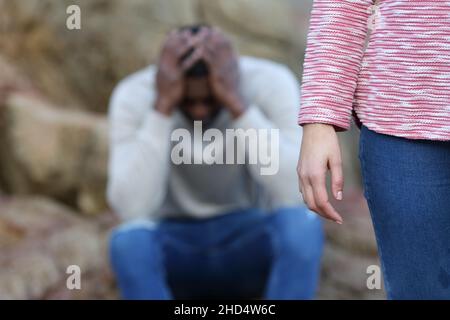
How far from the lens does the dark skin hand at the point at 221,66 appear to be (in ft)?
8.72

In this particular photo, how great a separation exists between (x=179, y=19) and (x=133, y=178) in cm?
352

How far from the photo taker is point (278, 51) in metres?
6.30

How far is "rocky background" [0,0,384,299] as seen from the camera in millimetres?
3262

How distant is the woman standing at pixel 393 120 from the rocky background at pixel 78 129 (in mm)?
1769

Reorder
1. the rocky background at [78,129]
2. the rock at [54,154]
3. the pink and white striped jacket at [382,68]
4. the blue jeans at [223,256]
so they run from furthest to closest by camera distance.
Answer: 1. the rock at [54,154]
2. the rocky background at [78,129]
3. the blue jeans at [223,256]
4. the pink and white striped jacket at [382,68]

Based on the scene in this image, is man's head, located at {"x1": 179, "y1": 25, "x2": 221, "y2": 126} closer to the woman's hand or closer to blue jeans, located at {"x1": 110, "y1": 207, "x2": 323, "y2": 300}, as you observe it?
blue jeans, located at {"x1": 110, "y1": 207, "x2": 323, "y2": 300}

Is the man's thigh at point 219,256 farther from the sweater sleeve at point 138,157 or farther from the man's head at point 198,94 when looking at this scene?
the man's head at point 198,94

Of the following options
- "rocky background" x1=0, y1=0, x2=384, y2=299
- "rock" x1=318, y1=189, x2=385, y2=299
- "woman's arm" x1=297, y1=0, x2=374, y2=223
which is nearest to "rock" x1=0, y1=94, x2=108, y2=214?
"rocky background" x1=0, y1=0, x2=384, y2=299

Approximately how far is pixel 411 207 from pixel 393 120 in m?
0.13

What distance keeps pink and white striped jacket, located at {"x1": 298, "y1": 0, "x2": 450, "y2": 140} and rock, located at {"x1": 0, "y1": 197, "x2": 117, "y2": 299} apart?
6.12ft

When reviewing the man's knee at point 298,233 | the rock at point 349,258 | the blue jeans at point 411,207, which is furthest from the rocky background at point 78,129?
the blue jeans at point 411,207
